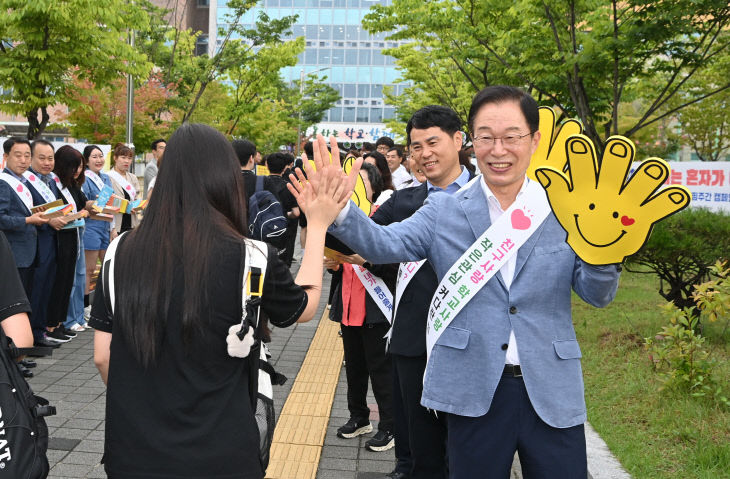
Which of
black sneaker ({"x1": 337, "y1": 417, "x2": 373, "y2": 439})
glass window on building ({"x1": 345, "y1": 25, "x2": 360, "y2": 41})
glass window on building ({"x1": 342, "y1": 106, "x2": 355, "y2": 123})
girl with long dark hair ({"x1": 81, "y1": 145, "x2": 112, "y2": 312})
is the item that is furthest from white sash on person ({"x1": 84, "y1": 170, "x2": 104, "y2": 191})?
glass window on building ({"x1": 342, "y1": 106, "x2": 355, "y2": 123})

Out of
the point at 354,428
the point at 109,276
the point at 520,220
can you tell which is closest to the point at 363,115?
the point at 354,428

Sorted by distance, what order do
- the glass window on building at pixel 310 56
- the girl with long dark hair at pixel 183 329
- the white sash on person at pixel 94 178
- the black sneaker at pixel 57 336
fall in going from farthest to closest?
1. the glass window on building at pixel 310 56
2. the white sash on person at pixel 94 178
3. the black sneaker at pixel 57 336
4. the girl with long dark hair at pixel 183 329

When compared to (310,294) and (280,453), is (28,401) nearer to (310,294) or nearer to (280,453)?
(310,294)

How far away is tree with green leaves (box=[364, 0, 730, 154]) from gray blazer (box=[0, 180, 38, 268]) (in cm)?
651

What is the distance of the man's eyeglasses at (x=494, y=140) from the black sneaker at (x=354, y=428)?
2.78 meters

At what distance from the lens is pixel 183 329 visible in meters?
1.98

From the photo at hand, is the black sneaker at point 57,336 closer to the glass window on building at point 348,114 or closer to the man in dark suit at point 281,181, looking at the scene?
the man in dark suit at point 281,181

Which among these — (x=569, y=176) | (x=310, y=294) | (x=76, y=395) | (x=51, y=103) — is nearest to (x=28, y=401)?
(x=310, y=294)

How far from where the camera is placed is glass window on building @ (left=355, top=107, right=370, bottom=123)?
195 ft

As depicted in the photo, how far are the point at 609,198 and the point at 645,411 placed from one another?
347cm

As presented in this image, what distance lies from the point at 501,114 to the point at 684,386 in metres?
3.61

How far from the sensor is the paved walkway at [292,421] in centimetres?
413

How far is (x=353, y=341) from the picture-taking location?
4656 millimetres

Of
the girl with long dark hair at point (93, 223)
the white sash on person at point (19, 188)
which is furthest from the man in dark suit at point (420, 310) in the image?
the girl with long dark hair at point (93, 223)
